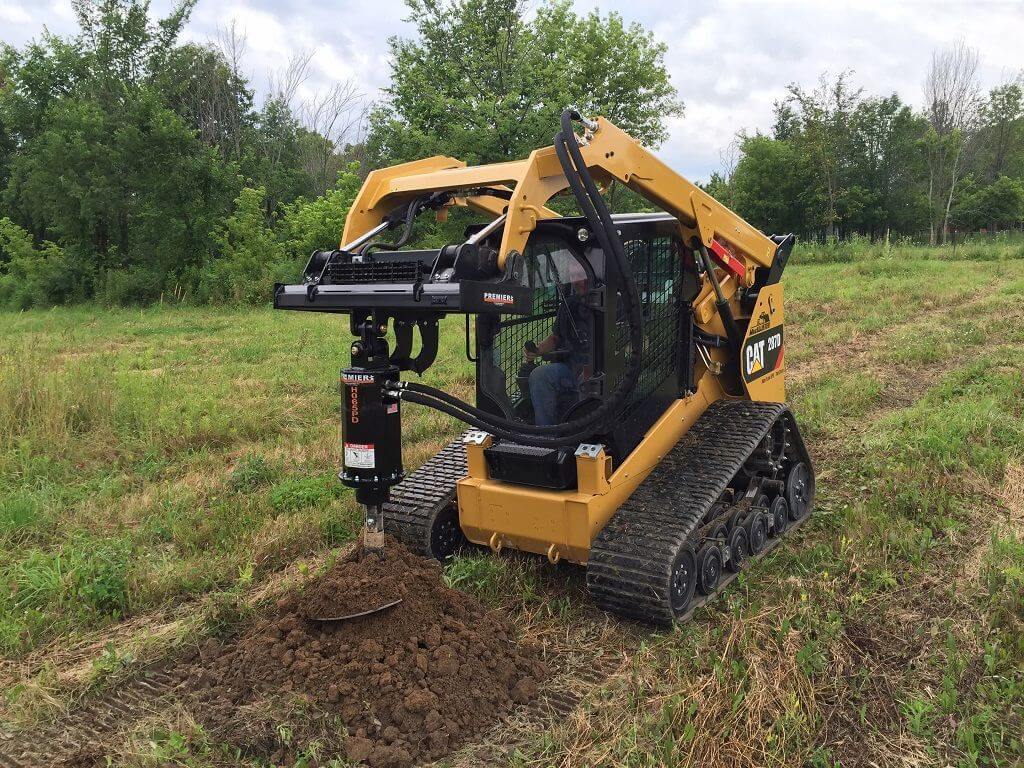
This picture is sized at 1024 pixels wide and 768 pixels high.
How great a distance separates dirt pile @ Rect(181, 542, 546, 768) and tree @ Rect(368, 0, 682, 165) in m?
19.3

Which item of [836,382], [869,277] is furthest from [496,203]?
[869,277]

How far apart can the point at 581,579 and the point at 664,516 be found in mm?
805

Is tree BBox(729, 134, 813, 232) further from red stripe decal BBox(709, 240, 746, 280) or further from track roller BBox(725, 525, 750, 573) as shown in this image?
track roller BBox(725, 525, 750, 573)

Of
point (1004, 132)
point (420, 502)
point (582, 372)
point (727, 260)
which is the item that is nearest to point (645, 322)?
point (582, 372)

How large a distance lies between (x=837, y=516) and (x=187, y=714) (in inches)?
167

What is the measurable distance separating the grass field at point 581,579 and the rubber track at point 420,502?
1.09ft

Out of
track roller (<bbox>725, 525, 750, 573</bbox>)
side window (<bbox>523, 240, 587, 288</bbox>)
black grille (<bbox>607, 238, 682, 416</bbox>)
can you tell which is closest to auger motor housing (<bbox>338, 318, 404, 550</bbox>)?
side window (<bbox>523, 240, 587, 288</bbox>)

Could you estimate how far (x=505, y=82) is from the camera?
994 inches

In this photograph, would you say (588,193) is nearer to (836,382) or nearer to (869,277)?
Result: (836,382)

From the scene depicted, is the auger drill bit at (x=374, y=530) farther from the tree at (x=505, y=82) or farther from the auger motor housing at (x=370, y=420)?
the tree at (x=505, y=82)

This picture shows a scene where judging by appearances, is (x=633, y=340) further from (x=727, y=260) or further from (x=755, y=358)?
(x=755, y=358)

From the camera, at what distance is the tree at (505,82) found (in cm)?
2234

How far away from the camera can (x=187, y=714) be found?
11.3 feet

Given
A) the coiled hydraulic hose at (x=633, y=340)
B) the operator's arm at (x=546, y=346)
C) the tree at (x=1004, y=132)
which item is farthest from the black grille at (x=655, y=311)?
the tree at (x=1004, y=132)
